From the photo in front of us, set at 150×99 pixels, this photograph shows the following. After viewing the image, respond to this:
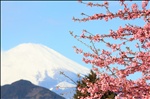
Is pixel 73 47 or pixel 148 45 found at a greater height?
pixel 148 45

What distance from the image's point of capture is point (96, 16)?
10.0 meters

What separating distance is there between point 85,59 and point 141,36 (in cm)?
310

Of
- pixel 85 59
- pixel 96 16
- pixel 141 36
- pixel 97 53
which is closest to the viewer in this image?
pixel 141 36

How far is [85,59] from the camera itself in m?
11.9

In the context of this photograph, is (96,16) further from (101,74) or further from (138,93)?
(138,93)

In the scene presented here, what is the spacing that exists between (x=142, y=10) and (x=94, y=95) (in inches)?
111

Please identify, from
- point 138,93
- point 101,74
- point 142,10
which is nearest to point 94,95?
point 101,74

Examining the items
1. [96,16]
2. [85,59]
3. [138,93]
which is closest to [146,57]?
[138,93]

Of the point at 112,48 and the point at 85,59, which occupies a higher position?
the point at 112,48

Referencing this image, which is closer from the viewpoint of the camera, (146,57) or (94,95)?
(146,57)

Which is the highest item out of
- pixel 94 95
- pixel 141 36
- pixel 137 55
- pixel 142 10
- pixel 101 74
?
pixel 142 10

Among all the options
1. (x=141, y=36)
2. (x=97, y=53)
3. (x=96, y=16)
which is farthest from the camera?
(x=97, y=53)

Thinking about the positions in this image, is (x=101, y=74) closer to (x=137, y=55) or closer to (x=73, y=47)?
(x=137, y=55)

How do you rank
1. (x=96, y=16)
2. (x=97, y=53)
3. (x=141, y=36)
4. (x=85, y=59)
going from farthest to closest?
(x=85, y=59) < (x=97, y=53) < (x=96, y=16) < (x=141, y=36)
